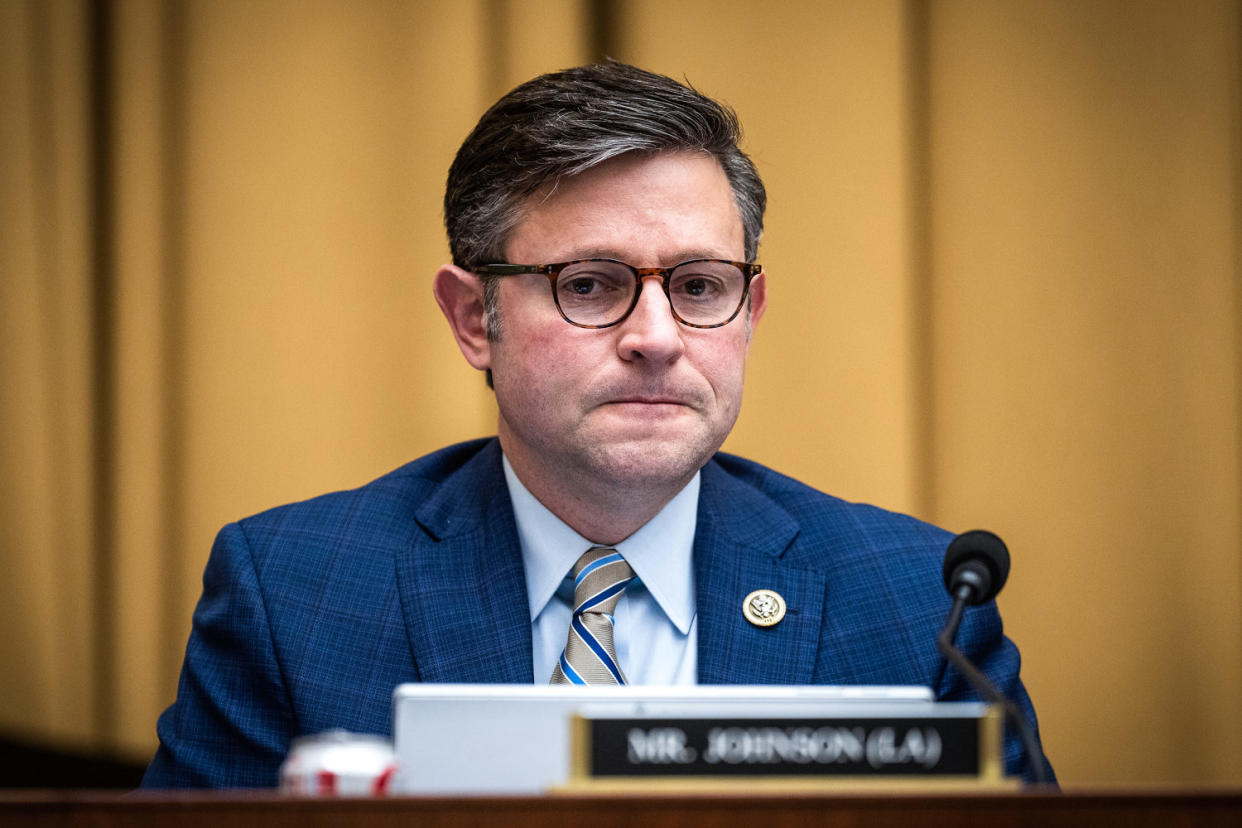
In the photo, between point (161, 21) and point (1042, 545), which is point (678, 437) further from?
point (161, 21)

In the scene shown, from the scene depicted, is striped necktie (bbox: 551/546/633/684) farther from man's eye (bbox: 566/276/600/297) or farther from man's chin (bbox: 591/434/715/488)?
man's eye (bbox: 566/276/600/297)

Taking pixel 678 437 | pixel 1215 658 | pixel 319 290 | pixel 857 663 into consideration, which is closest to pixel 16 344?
pixel 319 290

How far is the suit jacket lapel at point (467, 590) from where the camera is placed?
1590mm

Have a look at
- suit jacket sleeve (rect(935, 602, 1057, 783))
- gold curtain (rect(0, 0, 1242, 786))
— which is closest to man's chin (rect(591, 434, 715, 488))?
suit jacket sleeve (rect(935, 602, 1057, 783))

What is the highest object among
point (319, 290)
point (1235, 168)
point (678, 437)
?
point (1235, 168)

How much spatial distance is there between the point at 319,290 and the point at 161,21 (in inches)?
28.7

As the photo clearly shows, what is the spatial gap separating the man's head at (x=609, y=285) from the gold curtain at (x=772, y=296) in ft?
2.69

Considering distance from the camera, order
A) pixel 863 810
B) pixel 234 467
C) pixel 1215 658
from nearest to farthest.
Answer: pixel 863 810, pixel 1215 658, pixel 234 467

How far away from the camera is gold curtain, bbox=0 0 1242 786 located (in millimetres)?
2502

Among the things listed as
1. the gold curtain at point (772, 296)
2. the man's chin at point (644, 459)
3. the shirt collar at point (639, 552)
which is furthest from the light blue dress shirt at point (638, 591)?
the gold curtain at point (772, 296)

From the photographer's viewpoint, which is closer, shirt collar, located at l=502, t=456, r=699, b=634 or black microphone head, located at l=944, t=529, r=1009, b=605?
black microphone head, located at l=944, t=529, r=1009, b=605

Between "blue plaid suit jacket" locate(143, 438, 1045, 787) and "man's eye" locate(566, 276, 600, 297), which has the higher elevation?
"man's eye" locate(566, 276, 600, 297)

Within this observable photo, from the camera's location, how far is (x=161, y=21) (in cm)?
267

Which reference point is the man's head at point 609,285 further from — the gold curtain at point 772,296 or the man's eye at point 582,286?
the gold curtain at point 772,296
